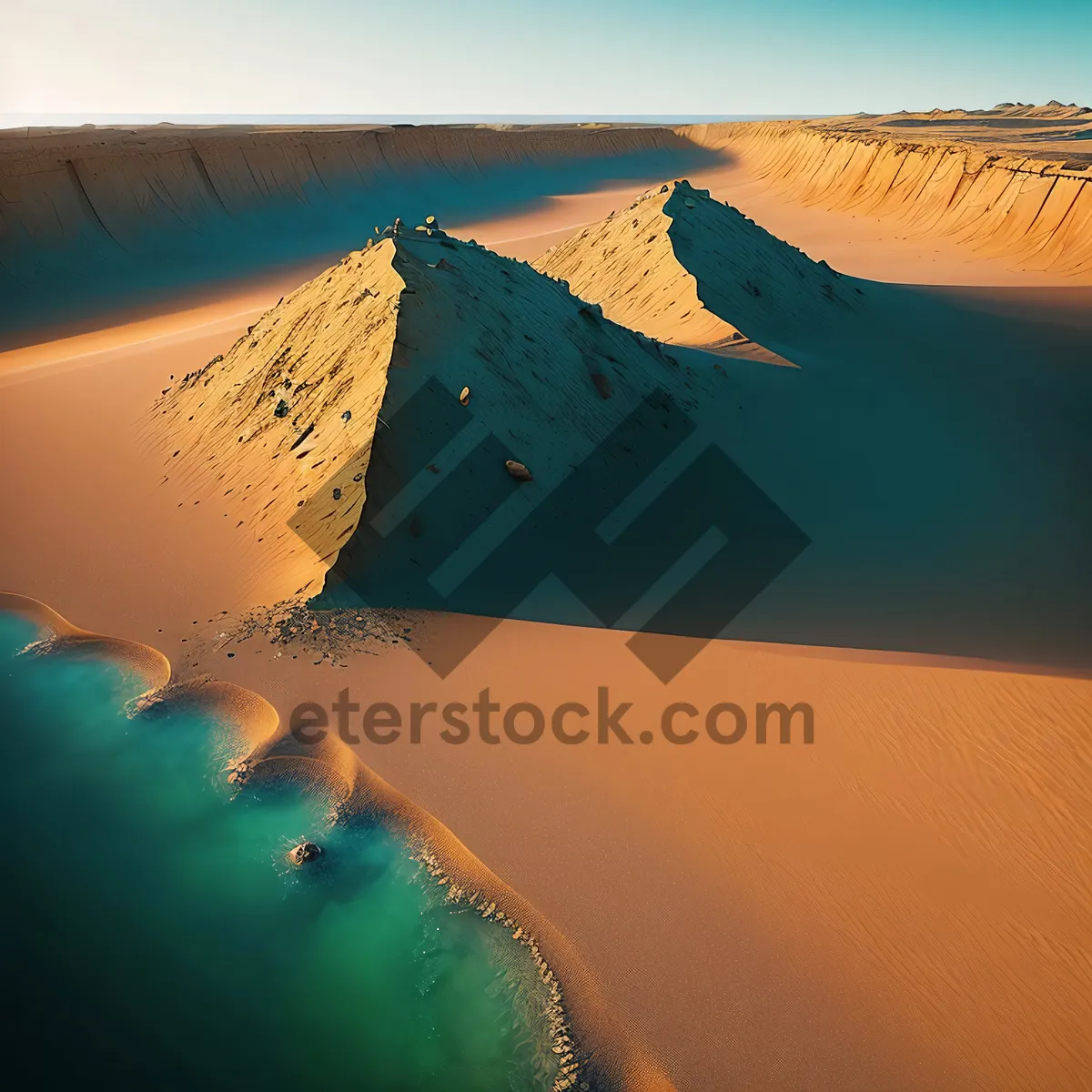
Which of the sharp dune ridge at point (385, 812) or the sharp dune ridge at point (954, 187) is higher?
the sharp dune ridge at point (954, 187)

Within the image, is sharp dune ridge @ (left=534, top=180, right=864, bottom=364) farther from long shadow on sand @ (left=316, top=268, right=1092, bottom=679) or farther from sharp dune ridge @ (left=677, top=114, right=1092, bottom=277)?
sharp dune ridge @ (left=677, top=114, right=1092, bottom=277)

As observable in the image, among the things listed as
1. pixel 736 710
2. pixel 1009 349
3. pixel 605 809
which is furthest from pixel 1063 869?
pixel 1009 349

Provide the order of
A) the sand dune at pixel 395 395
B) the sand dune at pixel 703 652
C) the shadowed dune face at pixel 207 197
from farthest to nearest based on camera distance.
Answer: the shadowed dune face at pixel 207 197 → the sand dune at pixel 395 395 → the sand dune at pixel 703 652

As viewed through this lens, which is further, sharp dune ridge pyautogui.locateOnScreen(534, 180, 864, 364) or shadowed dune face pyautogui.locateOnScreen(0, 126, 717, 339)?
shadowed dune face pyautogui.locateOnScreen(0, 126, 717, 339)

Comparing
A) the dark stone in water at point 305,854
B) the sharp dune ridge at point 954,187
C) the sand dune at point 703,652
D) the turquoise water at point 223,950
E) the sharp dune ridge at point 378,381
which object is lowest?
the turquoise water at point 223,950

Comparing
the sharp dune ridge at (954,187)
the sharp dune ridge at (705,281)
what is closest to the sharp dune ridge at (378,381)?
the sharp dune ridge at (705,281)

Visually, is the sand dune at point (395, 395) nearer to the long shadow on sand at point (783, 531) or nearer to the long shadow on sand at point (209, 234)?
the long shadow on sand at point (783, 531)

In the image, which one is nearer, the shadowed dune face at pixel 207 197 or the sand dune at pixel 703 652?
the sand dune at pixel 703 652

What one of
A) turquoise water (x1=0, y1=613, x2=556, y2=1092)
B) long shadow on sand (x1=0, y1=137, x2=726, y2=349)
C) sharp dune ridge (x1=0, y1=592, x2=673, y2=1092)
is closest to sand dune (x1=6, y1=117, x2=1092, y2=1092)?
sharp dune ridge (x1=0, y1=592, x2=673, y2=1092)
